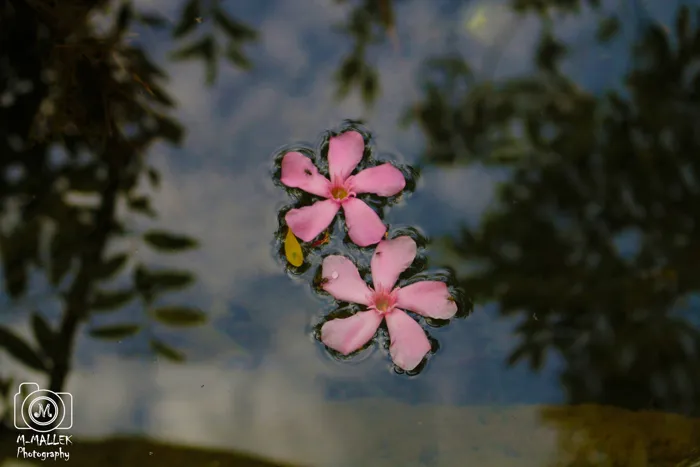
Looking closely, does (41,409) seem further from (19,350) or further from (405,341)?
(405,341)

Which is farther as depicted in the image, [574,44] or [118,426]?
[574,44]

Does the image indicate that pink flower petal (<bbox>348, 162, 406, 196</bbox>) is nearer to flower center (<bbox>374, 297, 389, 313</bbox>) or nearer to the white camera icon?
flower center (<bbox>374, 297, 389, 313</bbox>)

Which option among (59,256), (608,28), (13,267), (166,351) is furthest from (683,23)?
(13,267)

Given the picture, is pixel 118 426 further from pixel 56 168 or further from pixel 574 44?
pixel 574 44

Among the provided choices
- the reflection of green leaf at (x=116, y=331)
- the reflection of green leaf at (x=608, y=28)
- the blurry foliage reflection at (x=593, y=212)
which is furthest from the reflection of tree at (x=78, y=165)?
the reflection of green leaf at (x=608, y=28)

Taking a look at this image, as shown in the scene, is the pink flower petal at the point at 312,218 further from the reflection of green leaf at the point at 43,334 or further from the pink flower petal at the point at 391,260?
the reflection of green leaf at the point at 43,334

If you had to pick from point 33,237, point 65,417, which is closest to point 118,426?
point 65,417

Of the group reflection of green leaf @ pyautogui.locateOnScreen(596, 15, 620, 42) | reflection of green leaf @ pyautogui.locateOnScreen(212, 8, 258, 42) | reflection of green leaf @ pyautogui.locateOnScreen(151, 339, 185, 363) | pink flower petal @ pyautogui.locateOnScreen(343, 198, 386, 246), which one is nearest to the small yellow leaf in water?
pink flower petal @ pyautogui.locateOnScreen(343, 198, 386, 246)
